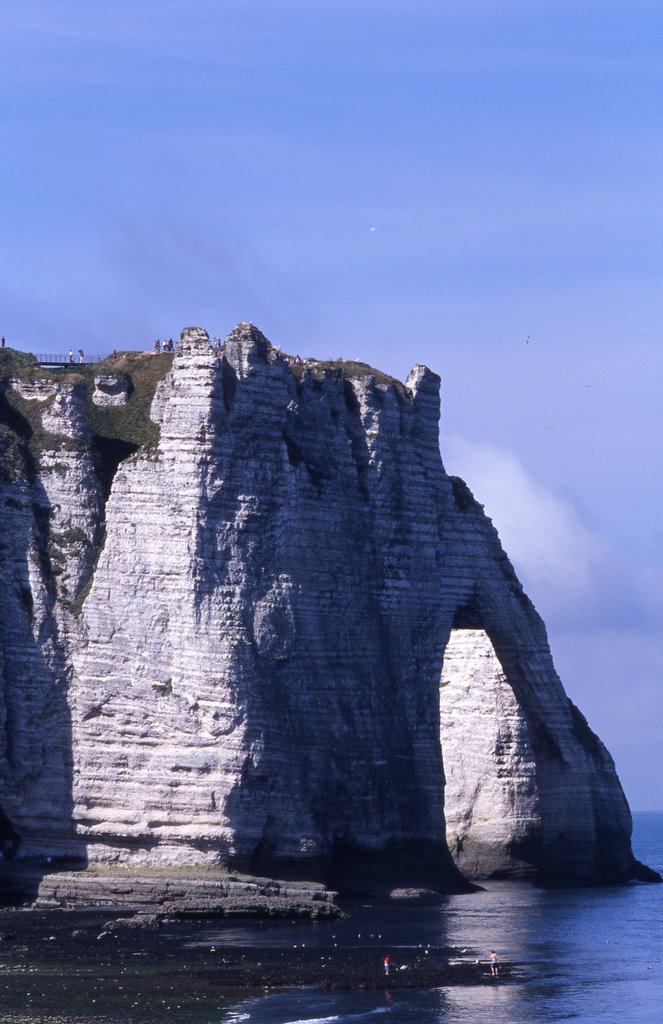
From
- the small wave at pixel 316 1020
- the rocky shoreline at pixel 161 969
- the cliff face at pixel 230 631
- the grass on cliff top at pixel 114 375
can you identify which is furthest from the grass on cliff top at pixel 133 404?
the small wave at pixel 316 1020

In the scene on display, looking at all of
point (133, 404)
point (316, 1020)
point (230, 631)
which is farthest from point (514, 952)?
point (133, 404)

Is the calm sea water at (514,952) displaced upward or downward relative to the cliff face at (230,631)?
downward

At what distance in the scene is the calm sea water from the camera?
46.4 metres

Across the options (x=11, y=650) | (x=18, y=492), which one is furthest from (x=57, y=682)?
(x=18, y=492)

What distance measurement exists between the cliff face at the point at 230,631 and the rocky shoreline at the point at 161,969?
703cm

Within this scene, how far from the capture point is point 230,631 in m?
66.9

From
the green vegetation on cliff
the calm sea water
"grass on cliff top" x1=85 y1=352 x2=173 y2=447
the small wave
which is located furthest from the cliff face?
the small wave

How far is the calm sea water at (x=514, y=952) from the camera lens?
152ft

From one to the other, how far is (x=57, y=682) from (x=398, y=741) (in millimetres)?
12165

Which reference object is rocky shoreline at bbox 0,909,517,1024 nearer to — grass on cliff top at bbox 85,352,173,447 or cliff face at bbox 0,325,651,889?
cliff face at bbox 0,325,651,889

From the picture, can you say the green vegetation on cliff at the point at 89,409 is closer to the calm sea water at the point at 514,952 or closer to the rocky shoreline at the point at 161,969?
the rocky shoreline at the point at 161,969

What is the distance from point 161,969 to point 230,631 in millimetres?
17592

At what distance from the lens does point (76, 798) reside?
219ft

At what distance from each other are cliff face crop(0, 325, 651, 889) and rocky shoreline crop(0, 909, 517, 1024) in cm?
703
